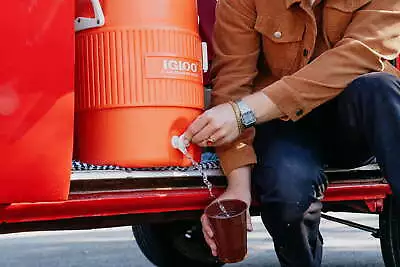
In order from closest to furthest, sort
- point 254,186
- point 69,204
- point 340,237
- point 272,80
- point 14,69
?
point 14,69, point 69,204, point 254,186, point 272,80, point 340,237

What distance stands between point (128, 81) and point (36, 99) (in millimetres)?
329

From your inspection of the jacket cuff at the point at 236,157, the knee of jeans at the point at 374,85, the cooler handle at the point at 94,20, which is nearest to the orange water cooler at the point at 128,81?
the cooler handle at the point at 94,20

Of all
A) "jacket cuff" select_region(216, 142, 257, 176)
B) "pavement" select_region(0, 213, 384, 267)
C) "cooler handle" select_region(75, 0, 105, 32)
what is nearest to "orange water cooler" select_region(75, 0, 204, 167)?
"cooler handle" select_region(75, 0, 105, 32)

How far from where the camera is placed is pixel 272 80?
86.0 inches

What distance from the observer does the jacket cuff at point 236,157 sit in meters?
1.98

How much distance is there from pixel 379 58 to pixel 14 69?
0.91m

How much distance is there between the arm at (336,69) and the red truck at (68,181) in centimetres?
24

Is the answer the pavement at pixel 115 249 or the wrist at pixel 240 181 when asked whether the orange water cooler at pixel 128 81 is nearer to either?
the wrist at pixel 240 181

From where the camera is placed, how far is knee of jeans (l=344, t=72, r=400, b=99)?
1.82 m

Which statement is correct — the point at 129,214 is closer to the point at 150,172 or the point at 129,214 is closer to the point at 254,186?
the point at 150,172

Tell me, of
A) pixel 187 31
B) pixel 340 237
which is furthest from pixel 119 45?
pixel 340 237

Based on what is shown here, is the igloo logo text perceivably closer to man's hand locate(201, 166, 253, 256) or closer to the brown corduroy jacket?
the brown corduroy jacket

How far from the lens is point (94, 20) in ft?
6.14

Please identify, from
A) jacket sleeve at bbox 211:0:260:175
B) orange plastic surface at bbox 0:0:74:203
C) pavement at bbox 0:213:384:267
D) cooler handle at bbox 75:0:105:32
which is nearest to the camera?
orange plastic surface at bbox 0:0:74:203
